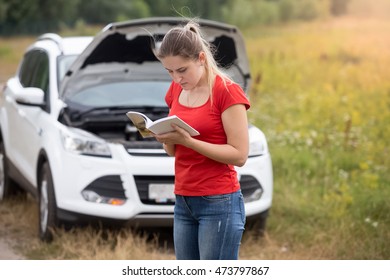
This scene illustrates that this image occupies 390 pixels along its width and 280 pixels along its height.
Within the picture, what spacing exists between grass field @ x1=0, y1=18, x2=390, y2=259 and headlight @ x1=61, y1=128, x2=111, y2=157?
22.6 inches

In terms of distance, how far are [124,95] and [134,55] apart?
345 millimetres

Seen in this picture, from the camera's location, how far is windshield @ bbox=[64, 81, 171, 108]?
6661 mm

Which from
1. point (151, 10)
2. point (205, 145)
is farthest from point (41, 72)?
point (151, 10)

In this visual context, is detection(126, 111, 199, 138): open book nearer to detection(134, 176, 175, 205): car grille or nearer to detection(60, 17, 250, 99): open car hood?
detection(134, 176, 175, 205): car grille

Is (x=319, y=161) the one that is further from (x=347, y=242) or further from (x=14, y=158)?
(x=14, y=158)

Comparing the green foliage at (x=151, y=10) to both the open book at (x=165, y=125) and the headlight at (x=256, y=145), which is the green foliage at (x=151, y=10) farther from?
the open book at (x=165, y=125)

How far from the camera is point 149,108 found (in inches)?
261

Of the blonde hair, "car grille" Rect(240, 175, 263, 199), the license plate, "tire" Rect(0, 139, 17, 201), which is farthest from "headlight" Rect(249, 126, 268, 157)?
the blonde hair

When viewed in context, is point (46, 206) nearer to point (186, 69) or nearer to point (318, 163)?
point (186, 69)

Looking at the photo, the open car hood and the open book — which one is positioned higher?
the open book

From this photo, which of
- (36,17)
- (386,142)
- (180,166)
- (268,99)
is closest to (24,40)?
(36,17)

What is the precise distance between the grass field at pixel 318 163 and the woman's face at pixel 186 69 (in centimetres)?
126

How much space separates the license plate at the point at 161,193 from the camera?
239 inches

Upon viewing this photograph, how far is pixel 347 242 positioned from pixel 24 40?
71.7 ft
